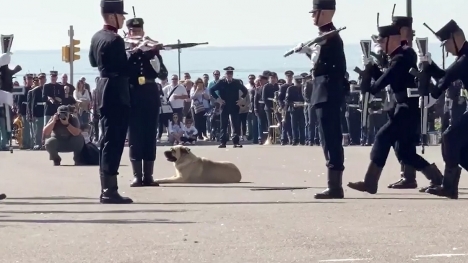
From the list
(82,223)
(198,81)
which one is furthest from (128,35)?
(198,81)

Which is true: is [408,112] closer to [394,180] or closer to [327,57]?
[327,57]

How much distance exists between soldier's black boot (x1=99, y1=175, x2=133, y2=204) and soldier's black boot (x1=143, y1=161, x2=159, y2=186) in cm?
239

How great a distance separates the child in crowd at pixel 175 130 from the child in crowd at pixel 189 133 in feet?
0.32

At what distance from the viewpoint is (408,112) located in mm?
14836

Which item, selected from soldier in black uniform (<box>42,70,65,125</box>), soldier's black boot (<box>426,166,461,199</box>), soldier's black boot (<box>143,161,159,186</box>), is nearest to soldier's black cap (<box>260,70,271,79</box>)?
soldier in black uniform (<box>42,70,65,125</box>)

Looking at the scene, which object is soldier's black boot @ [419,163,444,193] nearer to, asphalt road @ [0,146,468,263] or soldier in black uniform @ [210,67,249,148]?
asphalt road @ [0,146,468,263]

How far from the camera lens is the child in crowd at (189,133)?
110 ft

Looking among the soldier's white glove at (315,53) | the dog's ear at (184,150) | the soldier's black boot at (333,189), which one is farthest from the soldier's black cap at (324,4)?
the dog's ear at (184,150)

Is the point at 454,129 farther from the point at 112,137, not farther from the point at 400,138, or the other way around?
the point at 112,137

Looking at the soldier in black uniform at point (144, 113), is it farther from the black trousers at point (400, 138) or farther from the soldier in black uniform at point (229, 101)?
the soldier in black uniform at point (229, 101)

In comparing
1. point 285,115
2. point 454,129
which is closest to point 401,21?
point 454,129

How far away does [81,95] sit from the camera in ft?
109

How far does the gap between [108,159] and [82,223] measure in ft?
7.36

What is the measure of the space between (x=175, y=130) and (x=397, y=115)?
19.2m
